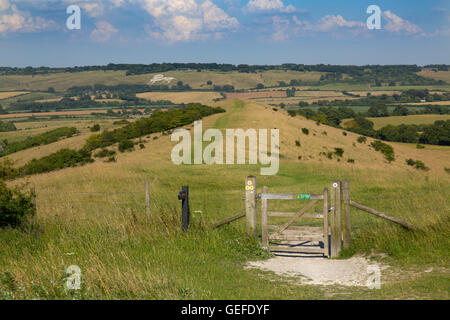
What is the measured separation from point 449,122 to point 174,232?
10303 cm

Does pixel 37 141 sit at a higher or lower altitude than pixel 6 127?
higher

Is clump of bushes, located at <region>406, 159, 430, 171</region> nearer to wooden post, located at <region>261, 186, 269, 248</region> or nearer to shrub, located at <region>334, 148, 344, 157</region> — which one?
shrub, located at <region>334, 148, 344, 157</region>

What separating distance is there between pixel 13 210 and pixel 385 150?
186 ft

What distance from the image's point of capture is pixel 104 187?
25562 mm

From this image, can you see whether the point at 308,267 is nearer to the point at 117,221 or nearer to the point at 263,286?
the point at 263,286

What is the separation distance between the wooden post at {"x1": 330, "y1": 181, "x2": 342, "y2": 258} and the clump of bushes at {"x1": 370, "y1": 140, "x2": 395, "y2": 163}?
158 ft

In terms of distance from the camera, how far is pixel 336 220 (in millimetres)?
11828

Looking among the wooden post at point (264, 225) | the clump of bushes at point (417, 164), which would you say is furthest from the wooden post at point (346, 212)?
the clump of bushes at point (417, 164)

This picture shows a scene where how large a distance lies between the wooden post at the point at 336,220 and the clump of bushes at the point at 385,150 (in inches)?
1900

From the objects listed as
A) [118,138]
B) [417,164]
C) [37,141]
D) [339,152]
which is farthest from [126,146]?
[37,141]

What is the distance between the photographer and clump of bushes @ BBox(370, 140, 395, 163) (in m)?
59.5

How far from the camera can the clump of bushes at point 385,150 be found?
59.5 meters

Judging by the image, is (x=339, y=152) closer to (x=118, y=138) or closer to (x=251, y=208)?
(x=118, y=138)
